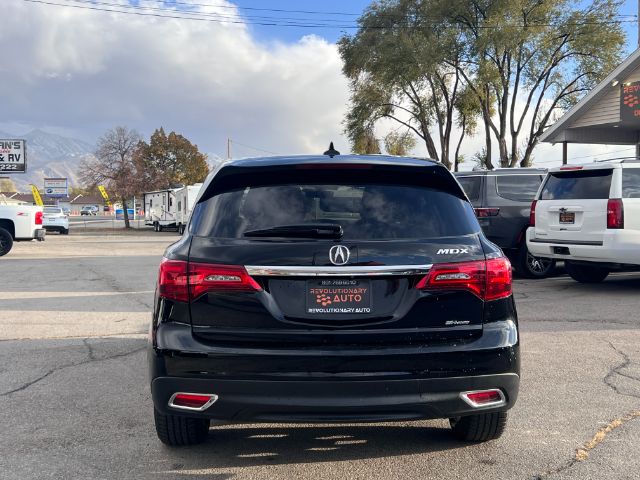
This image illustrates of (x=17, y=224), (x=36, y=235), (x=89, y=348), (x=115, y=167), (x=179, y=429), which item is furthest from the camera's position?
(x=115, y=167)

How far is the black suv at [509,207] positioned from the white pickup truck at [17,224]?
12.8 metres

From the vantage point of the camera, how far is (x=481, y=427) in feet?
12.6

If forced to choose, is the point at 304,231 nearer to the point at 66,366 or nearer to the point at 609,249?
the point at 66,366

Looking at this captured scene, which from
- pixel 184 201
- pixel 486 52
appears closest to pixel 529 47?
pixel 486 52

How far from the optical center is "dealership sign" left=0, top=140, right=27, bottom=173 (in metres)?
40.0

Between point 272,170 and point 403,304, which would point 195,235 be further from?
point 403,304

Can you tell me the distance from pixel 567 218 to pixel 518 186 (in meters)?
2.19

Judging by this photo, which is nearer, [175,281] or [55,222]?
[175,281]

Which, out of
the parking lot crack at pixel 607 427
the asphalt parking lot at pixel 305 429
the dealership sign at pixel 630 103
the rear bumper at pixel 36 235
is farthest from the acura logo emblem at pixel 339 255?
the dealership sign at pixel 630 103

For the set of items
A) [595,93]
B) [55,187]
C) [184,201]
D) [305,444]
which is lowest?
[305,444]

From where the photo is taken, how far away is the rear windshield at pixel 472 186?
470 inches

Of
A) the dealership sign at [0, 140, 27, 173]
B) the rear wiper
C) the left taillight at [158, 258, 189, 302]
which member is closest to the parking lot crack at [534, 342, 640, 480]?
the rear wiper

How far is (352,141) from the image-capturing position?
42.1m

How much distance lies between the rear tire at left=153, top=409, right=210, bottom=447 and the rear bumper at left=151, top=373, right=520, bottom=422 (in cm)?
57
